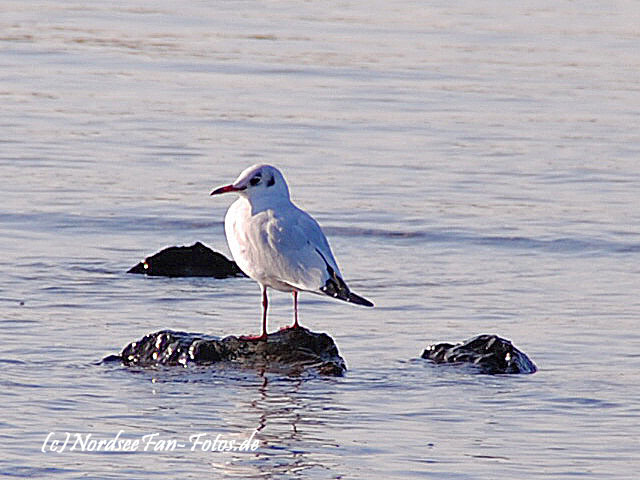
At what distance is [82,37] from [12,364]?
1601cm

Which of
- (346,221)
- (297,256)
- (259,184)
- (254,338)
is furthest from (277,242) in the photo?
(346,221)

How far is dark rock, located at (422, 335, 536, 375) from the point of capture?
28.7ft

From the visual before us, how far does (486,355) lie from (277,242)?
4.21ft

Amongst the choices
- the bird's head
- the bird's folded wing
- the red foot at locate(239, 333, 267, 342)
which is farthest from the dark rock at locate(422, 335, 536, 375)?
the bird's head

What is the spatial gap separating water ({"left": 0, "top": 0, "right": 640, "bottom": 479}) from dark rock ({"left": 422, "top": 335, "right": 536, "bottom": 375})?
108 millimetres

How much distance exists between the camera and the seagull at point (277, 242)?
8711 millimetres

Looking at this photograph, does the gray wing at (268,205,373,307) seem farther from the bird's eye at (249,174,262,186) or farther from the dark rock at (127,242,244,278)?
the dark rock at (127,242,244,278)

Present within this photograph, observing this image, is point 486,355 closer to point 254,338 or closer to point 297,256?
point 297,256

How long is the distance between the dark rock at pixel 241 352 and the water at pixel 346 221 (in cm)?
15

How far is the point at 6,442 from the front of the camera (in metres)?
7.17

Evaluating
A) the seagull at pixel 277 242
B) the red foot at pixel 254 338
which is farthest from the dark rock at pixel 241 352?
the seagull at pixel 277 242

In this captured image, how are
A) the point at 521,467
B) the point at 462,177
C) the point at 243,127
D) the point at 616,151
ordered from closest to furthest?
the point at 521,467 → the point at 462,177 → the point at 616,151 → the point at 243,127

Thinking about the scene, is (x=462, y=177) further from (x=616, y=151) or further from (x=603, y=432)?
(x=603, y=432)

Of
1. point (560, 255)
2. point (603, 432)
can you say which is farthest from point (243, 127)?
point (603, 432)
